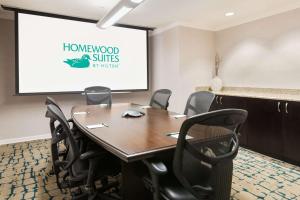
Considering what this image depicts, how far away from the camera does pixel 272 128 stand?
324cm

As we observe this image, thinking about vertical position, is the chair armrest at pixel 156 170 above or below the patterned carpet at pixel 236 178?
above

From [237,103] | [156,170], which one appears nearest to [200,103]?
[237,103]

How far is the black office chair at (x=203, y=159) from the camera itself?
122cm

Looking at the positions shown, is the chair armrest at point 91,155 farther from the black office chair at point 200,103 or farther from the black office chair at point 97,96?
the black office chair at point 97,96

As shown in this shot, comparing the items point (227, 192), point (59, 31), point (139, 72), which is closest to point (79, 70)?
point (59, 31)

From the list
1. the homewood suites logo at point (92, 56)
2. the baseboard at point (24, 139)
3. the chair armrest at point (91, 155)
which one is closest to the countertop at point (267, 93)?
the homewood suites logo at point (92, 56)

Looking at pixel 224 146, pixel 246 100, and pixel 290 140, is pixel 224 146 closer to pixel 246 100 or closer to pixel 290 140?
pixel 290 140

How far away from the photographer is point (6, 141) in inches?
163

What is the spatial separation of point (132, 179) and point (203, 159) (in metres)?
0.78

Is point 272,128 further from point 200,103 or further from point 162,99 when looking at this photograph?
point 162,99

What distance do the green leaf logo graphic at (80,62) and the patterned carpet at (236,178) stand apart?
6.25 ft

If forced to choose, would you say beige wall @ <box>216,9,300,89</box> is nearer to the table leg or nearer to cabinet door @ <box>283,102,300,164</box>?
cabinet door @ <box>283,102,300,164</box>

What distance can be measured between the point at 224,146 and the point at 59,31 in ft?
13.5

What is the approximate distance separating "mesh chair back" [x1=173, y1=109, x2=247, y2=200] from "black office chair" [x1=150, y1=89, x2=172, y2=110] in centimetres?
200
